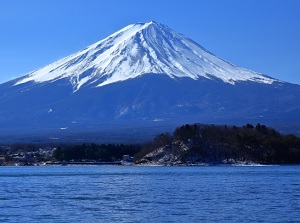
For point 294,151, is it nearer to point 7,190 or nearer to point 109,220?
point 7,190

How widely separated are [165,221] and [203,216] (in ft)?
6.44

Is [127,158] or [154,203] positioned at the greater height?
[127,158]

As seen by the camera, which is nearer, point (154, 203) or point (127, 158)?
point (154, 203)

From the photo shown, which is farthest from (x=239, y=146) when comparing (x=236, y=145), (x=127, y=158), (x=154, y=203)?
(x=154, y=203)

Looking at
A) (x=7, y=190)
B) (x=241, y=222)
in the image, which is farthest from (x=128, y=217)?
(x=7, y=190)

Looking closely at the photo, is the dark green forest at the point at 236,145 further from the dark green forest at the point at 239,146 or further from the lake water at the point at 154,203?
the lake water at the point at 154,203

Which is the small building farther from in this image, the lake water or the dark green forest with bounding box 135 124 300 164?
the lake water

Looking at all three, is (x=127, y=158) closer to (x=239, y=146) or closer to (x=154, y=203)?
(x=239, y=146)

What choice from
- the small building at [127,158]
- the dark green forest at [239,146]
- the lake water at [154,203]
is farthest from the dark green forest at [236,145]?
the lake water at [154,203]

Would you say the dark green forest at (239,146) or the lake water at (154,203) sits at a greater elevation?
the dark green forest at (239,146)

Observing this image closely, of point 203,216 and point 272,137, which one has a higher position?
point 272,137

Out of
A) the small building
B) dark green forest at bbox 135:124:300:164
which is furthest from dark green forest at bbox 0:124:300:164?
the small building

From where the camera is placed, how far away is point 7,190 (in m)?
45.2

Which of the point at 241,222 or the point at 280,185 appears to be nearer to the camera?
the point at 241,222
